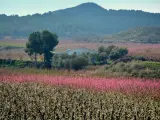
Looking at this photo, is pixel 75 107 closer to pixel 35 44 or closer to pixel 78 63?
pixel 78 63

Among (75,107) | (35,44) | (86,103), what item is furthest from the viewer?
(35,44)

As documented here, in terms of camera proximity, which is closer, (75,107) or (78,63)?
(75,107)

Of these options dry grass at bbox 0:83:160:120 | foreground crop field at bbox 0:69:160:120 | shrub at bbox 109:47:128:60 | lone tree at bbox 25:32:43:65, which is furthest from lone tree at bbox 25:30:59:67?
dry grass at bbox 0:83:160:120

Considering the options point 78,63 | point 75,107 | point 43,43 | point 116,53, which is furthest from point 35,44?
point 75,107

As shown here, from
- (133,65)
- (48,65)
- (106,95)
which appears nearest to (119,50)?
(48,65)

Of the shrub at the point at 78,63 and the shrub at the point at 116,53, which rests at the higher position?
the shrub at the point at 116,53

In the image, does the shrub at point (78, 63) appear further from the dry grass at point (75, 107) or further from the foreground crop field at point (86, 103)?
the dry grass at point (75, 107)

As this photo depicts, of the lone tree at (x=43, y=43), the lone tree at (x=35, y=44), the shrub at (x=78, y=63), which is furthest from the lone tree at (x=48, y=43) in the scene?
the shrub at (x=78, y=63)

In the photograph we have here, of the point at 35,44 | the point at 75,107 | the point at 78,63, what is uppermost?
the point at 35,44

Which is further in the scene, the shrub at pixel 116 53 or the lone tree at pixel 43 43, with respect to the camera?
the shrub at pixel 116 53

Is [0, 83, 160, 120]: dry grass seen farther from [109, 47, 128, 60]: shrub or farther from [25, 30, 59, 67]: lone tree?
[109, 47, 128, 60]: shrub

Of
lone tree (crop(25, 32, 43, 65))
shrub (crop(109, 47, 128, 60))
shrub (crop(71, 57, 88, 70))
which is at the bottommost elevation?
shrub (crop(71, 57, 88, 70))

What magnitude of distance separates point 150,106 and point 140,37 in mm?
111034

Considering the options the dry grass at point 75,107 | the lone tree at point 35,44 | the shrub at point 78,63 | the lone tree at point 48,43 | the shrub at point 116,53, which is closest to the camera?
the dry grass at point 75,107
